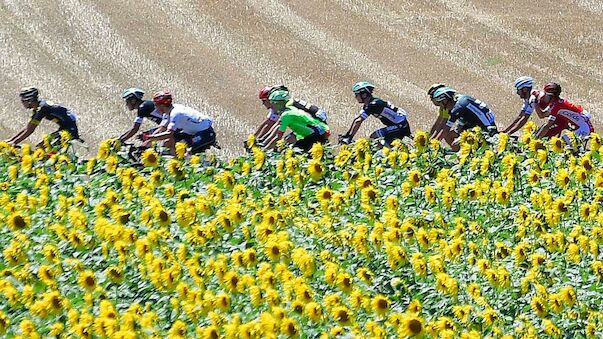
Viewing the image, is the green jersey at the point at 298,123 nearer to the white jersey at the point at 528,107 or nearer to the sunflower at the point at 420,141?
the white jersey at the point at 528,107

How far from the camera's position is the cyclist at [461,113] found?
45.1ft

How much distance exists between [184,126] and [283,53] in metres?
7.91

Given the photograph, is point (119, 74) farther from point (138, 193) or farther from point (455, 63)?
point (138, 193)

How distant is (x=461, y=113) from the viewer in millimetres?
13734

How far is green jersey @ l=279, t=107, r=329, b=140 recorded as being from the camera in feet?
44.0

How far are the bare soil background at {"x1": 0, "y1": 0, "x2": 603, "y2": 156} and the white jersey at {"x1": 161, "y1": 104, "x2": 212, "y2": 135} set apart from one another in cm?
399

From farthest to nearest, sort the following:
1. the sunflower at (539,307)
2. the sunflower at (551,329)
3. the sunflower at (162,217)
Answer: the sunflower at (162,217)
the sunflower at (539,307)
the sunflower at (551,329)

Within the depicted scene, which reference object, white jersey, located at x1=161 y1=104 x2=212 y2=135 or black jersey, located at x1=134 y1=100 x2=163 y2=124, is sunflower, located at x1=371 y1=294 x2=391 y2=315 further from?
black jersey, located at x1=134 y1=100 x2=163 y2=124

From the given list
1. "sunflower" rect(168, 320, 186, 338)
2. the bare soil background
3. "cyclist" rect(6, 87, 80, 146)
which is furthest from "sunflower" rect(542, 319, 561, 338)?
the bare soil background

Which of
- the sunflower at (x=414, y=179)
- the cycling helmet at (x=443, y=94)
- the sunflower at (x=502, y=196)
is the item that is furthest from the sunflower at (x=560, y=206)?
the cycling helmet at (x=443, y=94)

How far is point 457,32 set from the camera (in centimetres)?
2239

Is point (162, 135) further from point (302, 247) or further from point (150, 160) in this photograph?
point (302, 247)

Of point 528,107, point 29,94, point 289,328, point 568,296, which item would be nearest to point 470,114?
point 528,107

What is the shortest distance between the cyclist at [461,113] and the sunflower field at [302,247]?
291cm
